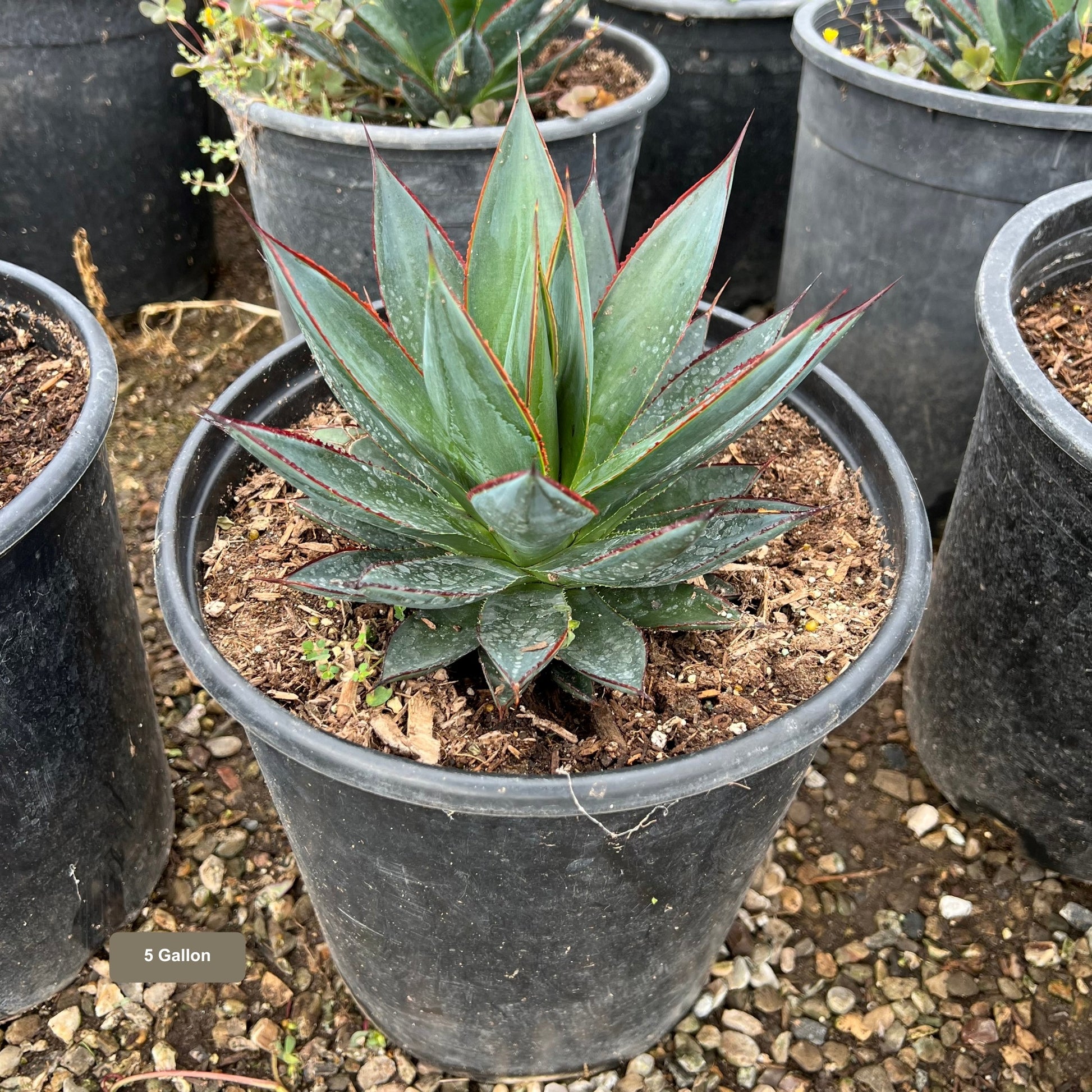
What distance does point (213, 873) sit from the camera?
5.31 feet

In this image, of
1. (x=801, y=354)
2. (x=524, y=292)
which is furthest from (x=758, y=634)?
(x=524, y=292)

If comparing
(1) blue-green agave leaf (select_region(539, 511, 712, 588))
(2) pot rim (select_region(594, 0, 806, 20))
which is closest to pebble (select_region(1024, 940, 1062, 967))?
(1) blue-green agave leaf (select_region(539, 511, 712, 588))

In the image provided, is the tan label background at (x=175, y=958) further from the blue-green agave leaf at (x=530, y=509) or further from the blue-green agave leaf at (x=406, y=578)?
the blue-green agave leaf at (x=530, y=509)

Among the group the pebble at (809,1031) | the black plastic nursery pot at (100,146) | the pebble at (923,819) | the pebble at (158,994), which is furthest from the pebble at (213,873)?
the black plastic nursery pot at (100,146)

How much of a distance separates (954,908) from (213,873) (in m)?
1.17

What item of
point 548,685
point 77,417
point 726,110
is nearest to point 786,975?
point 548,685

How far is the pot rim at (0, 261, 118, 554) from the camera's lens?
107cm

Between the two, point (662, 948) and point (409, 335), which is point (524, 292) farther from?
point (662, 948)

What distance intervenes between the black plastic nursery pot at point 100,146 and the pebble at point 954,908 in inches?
92.7

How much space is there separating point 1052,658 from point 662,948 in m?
0.67

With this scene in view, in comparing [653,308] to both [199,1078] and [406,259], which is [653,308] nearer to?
[406,259]

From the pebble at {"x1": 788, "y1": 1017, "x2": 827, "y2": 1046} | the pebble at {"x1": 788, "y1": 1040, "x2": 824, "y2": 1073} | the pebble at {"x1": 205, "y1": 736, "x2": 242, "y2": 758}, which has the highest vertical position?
the pebble at {"x1": 205, "y1": 736, "x2": 242, "y2": 758}

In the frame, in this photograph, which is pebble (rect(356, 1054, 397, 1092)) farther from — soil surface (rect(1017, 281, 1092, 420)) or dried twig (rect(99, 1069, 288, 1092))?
soil surface (rect(1017, 281, 1092, 420))

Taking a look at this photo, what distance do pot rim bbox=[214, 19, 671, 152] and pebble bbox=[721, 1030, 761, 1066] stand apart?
141 centimetres
